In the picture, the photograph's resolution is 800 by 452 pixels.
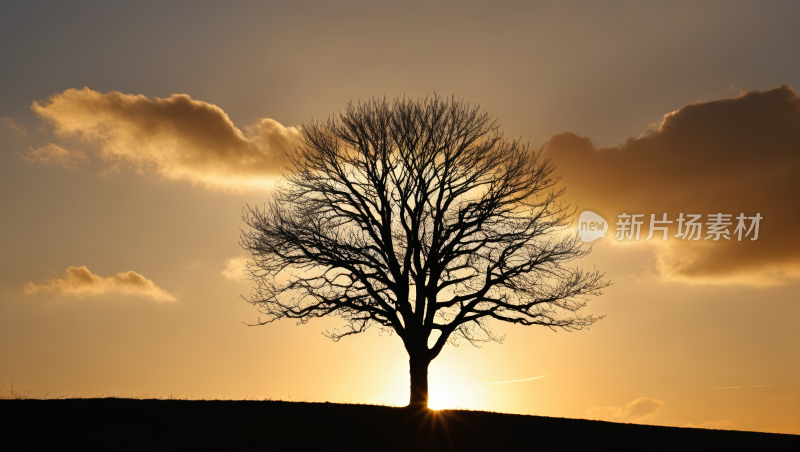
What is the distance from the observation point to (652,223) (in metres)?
23.0

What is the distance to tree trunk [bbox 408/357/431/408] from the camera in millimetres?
21641

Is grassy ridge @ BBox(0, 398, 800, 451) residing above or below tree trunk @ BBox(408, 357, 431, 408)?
below

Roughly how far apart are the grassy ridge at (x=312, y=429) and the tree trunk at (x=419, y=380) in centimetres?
96

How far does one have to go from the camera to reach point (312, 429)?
17172 mm

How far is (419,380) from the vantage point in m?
21.9

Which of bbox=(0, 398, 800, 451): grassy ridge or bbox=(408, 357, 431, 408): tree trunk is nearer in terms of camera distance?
bbox=(0, 398, 800, 451): grassy ridge

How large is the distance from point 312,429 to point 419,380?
5.70 metres

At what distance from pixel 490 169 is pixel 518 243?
3053 mm

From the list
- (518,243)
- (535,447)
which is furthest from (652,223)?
(535,447)

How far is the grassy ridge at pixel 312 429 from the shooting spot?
1544cm

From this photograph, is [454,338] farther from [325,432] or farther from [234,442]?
[234,442]

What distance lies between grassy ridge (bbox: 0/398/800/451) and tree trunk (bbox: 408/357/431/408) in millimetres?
963

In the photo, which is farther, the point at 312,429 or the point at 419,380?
the point at 419,380

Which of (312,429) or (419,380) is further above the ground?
(419,380)
